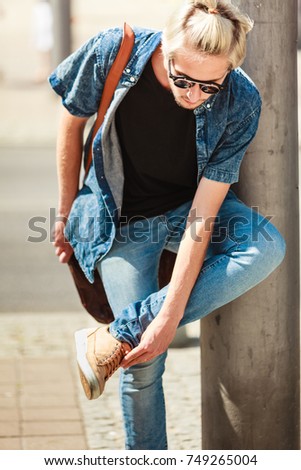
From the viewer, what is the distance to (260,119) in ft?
10.2

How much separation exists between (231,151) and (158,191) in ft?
1.03

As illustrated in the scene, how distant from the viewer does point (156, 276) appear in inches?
127

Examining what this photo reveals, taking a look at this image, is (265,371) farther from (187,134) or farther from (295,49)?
(295,49)

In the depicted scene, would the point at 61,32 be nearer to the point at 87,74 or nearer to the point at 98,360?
the point at 87,74

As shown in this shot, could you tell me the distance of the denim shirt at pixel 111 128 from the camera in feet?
9.80

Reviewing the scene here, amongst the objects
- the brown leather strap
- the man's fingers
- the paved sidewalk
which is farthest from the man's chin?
the paved sidewalk

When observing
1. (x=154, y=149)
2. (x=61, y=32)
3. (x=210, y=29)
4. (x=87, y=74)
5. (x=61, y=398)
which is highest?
(x=210, y=29)

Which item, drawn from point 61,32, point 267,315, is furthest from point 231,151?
point 61,32

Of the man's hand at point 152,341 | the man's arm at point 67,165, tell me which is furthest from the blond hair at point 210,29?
the man's hand at point 152,341

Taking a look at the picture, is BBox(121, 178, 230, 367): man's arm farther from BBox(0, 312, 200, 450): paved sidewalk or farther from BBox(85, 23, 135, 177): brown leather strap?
BBox(0, 312, 200, 450): paved sidewalk

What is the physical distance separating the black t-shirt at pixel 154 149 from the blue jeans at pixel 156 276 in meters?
0.06

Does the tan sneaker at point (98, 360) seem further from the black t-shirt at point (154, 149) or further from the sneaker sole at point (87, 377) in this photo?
the black t-shirt at point (154, 149)
